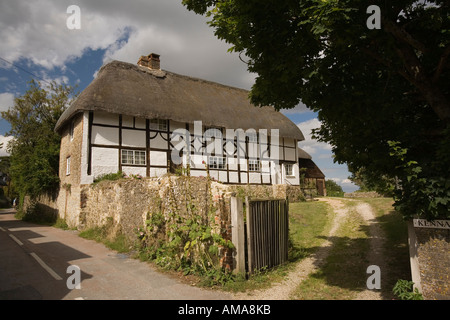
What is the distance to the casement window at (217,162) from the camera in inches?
667

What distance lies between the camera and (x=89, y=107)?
43.8 ft

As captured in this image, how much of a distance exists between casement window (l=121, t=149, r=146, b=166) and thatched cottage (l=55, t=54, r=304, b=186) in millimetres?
49

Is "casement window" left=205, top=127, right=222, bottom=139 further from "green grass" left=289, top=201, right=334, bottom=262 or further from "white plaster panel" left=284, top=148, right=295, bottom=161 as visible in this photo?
"green grass" left=289, top=201, right=334, bottom=262

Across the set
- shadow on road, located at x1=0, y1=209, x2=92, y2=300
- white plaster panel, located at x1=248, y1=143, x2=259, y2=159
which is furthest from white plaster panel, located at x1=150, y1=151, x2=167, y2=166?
white plaster panel, located at x1=248, y1=143, x2=259, y2=159

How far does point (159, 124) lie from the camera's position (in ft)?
50.9

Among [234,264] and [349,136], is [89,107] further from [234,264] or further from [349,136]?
[349,136]

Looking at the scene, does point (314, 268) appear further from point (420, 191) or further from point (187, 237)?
point (420, 191)

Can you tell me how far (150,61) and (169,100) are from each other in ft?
14.2

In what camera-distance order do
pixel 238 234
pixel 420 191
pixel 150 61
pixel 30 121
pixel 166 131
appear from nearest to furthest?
1. pixel 420 191
2. pixel 238 234
3. pixel 166 131
4. pixel 150 61
5. pixel 30 121

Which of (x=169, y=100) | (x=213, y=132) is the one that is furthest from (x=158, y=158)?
(x=213, y=132)

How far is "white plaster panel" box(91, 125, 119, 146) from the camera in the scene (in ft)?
44.9

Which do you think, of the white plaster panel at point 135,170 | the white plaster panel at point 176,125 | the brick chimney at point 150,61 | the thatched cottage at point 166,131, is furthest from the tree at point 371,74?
the brick chimney at point 150,61

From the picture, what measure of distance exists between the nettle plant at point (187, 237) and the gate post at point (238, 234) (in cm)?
19
